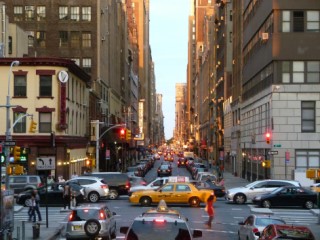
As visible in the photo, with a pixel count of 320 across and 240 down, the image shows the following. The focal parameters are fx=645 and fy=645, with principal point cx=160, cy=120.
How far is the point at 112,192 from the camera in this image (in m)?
46.8

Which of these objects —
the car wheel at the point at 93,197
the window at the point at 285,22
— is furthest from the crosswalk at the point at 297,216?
the window at the point at 285,22

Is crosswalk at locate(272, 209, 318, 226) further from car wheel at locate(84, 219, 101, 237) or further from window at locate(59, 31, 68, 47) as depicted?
window at locate(59, 31, 68, 47)

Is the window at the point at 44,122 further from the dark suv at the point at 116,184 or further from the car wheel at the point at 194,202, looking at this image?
the car wheel at the point at 194,202

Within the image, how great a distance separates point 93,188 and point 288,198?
12775 millimetres

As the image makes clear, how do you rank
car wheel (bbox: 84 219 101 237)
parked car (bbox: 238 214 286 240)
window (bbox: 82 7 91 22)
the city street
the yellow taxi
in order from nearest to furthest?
1. parked car (bbox: 238 214 286 240)
2. car wheel (bbox: 84 219 101 237)
3. the city street
4. the yellow taxi
5. window (bbox: 82 7 91 22)

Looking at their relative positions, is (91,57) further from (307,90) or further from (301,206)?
(301,206)

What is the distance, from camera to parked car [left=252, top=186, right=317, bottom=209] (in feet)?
132

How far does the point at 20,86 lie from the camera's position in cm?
5812

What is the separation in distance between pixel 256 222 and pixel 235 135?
69.3m

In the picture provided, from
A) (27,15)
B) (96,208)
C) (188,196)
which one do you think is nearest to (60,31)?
(27,15)

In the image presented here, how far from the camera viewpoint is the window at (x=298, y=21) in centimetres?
5512

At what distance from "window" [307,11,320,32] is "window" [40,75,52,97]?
23298 mm

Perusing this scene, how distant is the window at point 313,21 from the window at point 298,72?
9.88 feet

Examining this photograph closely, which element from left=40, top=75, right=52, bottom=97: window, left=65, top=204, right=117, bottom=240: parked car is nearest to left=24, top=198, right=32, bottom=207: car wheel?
left=65, top=204, right=117, bottom=240: parked car
